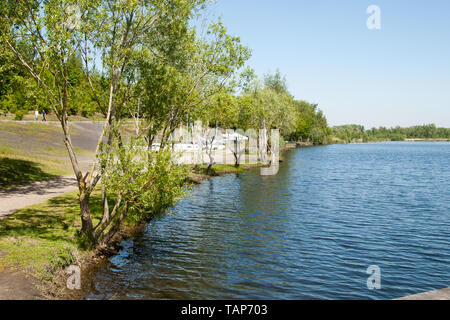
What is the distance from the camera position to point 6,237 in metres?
16.7

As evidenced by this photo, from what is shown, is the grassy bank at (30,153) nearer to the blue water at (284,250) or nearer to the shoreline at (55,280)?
the blue water at (284,250)

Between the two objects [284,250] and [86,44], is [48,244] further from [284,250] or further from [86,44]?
[284,250]

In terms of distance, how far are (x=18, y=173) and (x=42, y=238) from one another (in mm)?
16191

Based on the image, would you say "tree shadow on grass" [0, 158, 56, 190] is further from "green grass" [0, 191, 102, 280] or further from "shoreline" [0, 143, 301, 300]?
"shoreline" [0, 143, 301, 300]

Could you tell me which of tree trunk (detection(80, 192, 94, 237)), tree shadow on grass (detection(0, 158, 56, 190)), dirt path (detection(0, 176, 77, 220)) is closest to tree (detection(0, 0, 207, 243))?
tree trunk (detection(80, 192, 94, 237))

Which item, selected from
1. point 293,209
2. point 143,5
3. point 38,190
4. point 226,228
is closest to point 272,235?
point 226,228

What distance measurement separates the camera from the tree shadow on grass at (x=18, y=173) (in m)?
28.5

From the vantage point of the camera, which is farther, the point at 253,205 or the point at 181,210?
the point at 253,205

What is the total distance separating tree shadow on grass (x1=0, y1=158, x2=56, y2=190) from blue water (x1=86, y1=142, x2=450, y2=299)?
1188cm

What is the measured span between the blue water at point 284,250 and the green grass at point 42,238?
1.85 meters

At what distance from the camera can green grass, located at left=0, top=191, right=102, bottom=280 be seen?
47.9 ft

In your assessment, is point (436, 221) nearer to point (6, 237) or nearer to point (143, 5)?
point (143, 5)
